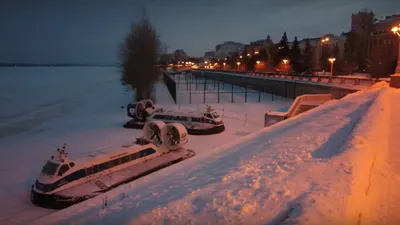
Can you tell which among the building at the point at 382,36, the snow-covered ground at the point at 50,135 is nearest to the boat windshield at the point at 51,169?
the snow-covered ground at the point at 50,135

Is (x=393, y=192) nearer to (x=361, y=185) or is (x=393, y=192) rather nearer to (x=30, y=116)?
(x=361, y=185)

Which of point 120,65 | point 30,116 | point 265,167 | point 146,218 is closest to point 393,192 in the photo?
point 265,167

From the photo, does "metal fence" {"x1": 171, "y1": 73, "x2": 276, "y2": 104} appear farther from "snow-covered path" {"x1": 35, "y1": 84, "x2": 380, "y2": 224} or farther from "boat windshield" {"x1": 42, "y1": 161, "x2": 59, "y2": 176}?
"snow-covered path" {"x1": 35, "y1": 84, "x2": 380, "y2": 224}

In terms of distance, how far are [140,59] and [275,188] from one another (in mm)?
47024

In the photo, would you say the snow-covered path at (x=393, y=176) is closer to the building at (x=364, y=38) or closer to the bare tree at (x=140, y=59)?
the bare tree at (x=140, y=59)

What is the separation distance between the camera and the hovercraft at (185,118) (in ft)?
94.1

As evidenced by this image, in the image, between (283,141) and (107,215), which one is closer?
(107,215)

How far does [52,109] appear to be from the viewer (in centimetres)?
4581

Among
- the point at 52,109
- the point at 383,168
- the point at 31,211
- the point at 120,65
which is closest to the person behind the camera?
the point at 383,168

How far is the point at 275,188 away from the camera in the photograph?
727cm

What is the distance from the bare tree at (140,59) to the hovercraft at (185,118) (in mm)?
17872

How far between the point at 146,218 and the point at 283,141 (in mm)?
6626

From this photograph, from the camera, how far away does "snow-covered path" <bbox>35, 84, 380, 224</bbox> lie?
641 cm

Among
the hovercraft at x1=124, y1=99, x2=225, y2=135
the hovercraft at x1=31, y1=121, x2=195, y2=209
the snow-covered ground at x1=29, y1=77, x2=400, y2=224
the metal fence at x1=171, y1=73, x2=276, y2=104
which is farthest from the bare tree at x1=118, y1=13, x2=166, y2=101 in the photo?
the snow-covered ground at x1=29, y1=77, x2=400, y2=224
